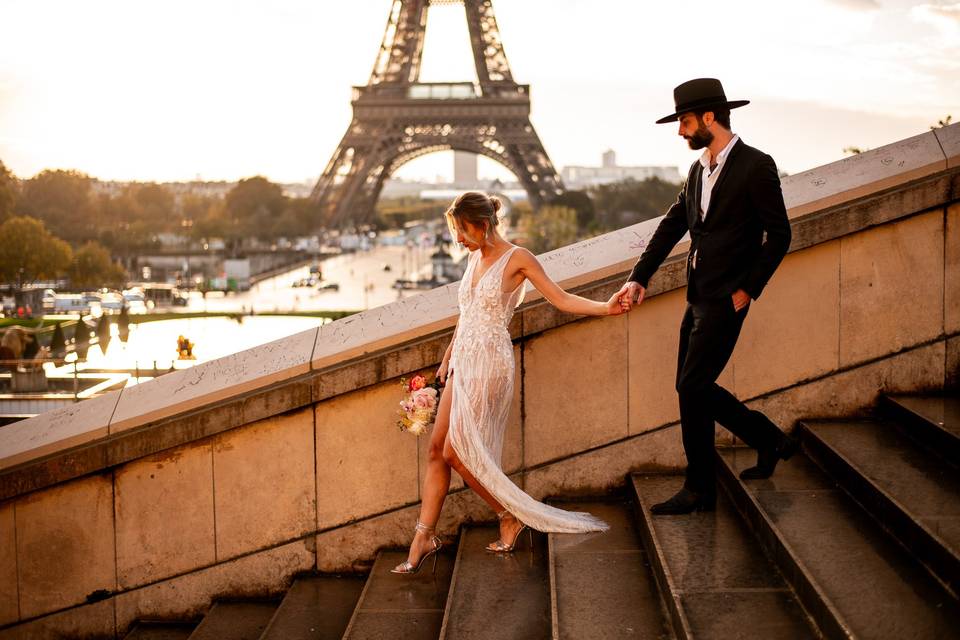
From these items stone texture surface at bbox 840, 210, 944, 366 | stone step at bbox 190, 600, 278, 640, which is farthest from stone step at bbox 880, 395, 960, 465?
stone step at bbox 190, 600, 278, 640

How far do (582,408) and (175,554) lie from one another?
2136 mm

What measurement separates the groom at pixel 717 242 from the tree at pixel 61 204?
79204 mm

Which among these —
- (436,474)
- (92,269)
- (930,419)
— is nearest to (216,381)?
(436,474)

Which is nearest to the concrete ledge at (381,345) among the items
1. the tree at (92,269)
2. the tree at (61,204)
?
the tree at (92,269)

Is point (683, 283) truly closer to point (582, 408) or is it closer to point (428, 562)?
point (582, 408)

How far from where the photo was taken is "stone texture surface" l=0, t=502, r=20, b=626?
5422 millimetres

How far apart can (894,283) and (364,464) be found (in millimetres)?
2755

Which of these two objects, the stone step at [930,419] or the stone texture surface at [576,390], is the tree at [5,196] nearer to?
the stone texture surface at [576,390]

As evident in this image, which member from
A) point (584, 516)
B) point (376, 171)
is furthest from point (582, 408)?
point (376, 171)

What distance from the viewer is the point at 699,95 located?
4.21 meters

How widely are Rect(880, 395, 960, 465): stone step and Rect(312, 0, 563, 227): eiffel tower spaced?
57.3m

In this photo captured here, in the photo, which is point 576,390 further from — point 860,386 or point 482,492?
point 860,386

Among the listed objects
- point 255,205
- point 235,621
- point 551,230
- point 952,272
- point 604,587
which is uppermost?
point 255,205

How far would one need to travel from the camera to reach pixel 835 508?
14.1 feet
